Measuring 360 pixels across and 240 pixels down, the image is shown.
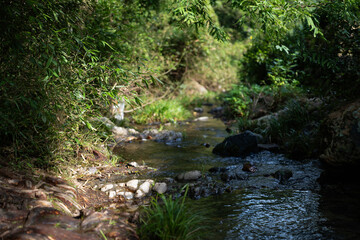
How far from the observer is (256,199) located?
13.1ft

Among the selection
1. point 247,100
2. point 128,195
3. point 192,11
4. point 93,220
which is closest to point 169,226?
point 93,220

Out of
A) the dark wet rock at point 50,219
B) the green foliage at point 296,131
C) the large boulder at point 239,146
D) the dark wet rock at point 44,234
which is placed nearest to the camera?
the dark wet rock at point 44,234

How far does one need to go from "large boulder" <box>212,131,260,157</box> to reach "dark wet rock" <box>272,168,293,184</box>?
1511 mm

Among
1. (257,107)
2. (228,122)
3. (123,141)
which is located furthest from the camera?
(228,122)

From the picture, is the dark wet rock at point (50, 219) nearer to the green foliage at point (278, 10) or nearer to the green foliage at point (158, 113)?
the green foliage at point (278, 10)

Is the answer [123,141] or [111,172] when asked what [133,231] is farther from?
[123,141]

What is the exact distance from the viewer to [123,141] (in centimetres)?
762

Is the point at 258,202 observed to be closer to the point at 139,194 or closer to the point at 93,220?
the point at 139,194

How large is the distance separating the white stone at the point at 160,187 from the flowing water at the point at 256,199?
55 cm

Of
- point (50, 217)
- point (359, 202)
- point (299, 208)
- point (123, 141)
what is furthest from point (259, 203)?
point (123, 141)

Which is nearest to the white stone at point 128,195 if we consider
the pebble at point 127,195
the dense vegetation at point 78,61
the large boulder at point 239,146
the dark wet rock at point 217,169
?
the pebble at point 127,195

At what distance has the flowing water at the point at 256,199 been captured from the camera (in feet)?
10.3

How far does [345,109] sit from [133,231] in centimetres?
395

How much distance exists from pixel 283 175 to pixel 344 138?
1.10 metres
